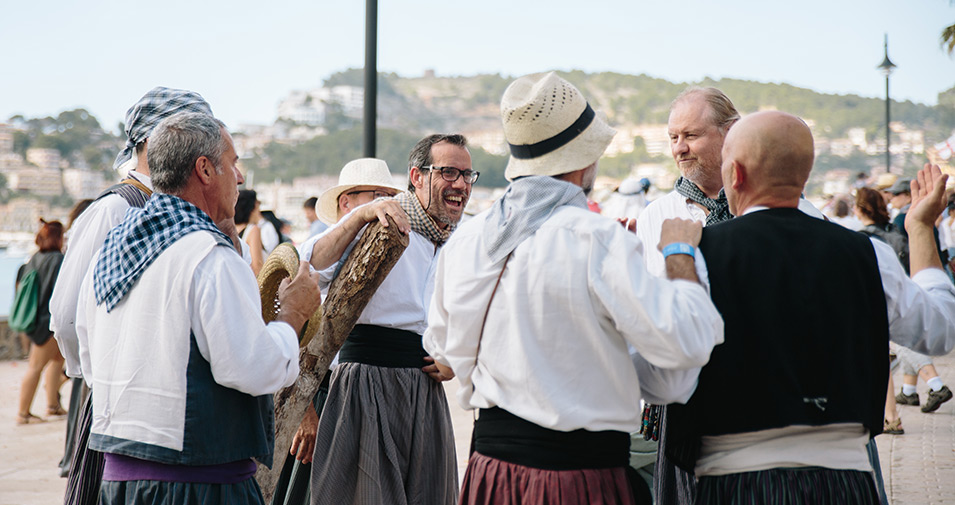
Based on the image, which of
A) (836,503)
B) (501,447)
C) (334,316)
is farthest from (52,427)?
(836,503)

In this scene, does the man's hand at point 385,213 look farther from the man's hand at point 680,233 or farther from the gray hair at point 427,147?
the man's hand at point 680,233

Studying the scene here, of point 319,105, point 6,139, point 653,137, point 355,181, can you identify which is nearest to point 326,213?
point 355,181

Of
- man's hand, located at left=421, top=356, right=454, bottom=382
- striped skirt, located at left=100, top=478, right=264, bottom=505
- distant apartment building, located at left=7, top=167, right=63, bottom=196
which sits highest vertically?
distant apartment building, located at left=7, top=167, right=63, bottom=196

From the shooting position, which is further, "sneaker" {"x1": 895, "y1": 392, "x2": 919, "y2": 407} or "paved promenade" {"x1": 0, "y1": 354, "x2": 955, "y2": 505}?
"sneaker" {"x1": 895, "y1": 392, "x2": 919, "y2": 407}

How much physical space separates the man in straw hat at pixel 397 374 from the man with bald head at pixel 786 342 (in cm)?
164

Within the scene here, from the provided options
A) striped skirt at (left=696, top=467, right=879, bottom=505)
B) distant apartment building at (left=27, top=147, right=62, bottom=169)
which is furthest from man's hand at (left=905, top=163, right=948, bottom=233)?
distant apartment building at (left=27, top=147, right=62, bottom=169)

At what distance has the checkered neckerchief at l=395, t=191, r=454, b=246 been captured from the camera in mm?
3889

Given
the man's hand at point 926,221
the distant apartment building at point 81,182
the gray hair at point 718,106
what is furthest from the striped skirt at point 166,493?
the distant apartment building at point 81,182

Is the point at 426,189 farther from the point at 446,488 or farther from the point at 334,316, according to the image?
the point at 446,488

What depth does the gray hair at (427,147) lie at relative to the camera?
389 cm

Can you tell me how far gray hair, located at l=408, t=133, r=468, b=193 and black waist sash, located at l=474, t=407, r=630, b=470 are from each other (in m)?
1.79

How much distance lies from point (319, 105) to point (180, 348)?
18442 centimetres

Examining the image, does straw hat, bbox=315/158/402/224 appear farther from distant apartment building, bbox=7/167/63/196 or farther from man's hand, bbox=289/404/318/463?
distant apartment building, bbox=7/167/63/196

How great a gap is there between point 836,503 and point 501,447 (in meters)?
0.88
